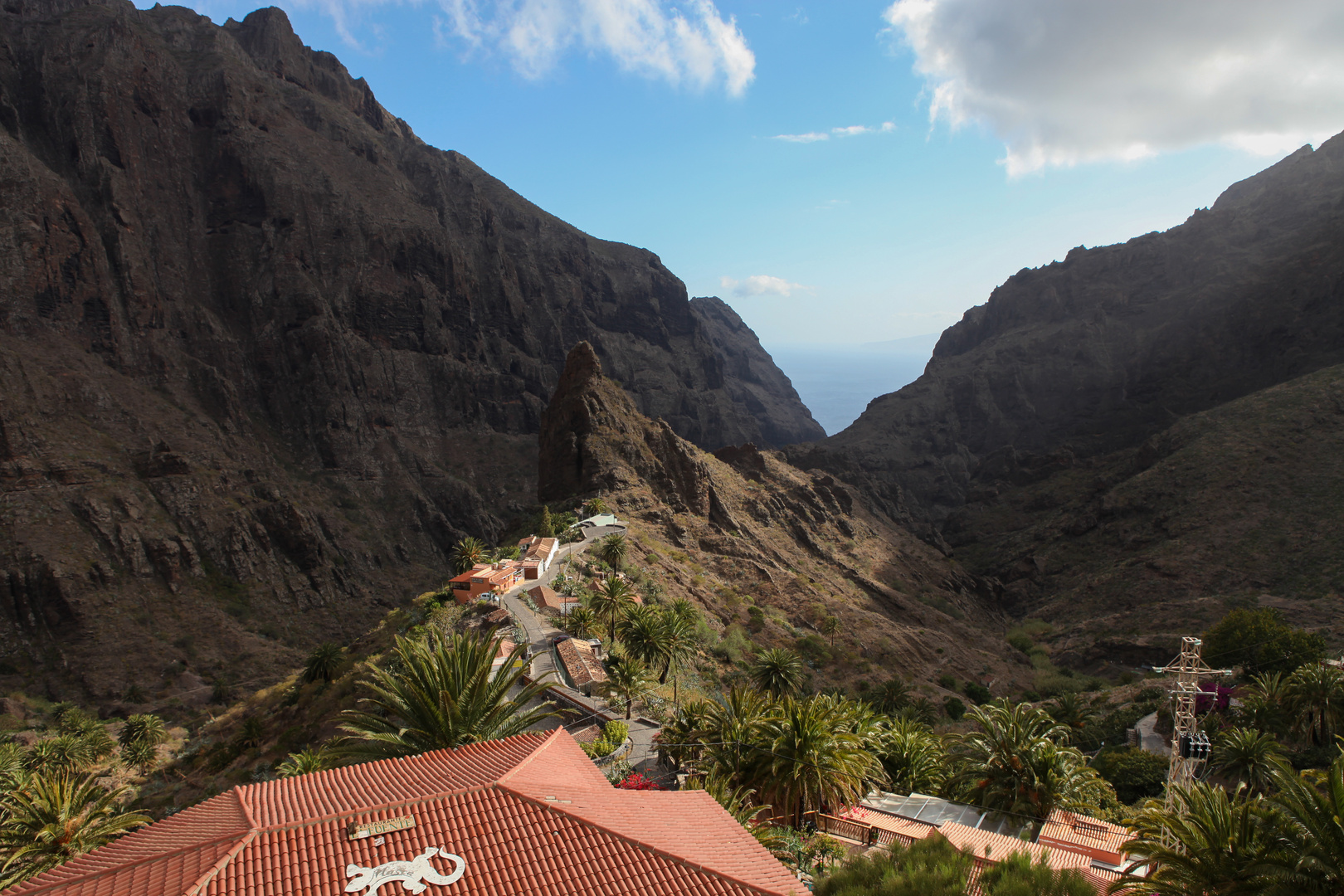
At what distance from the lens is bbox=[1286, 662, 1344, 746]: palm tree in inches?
1464

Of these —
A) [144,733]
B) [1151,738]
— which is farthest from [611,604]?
[144,733]

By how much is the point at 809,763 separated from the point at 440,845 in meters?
12.7

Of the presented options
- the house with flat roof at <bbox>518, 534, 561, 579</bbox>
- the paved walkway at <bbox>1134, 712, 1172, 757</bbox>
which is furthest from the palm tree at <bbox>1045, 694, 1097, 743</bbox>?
the house with flat roof at <bbox>518, 534, 561, 579</bbox>

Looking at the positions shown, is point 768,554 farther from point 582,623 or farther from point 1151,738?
point 582,623

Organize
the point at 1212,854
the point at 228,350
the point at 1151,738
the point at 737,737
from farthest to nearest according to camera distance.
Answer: the point at 228,350
the point at 1151,738
the point at 737,737
the point at 1212,854

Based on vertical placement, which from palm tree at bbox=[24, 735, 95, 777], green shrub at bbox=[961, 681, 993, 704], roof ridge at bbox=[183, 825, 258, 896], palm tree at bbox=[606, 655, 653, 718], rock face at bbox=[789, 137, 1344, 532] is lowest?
palm tree at bbox=[24, 735, 95, 777]

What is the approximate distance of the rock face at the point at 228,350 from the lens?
261ft

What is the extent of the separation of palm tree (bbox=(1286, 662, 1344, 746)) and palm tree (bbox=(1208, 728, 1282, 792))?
607 centimetres

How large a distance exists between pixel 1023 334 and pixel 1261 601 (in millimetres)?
120051

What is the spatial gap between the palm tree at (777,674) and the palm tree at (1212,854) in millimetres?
21811

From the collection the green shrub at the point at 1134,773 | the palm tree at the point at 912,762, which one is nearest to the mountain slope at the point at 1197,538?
the green shrub at the point at 1134,773

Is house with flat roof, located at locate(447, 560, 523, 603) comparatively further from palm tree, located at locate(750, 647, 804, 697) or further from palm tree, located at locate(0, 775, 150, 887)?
palm tree, located at locate(0, 775, 150, 887)

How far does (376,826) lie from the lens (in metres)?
10.9

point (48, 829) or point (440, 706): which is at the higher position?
point (440, 706)
